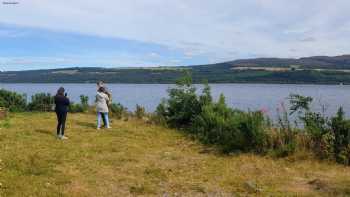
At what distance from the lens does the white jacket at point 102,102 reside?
650 inches

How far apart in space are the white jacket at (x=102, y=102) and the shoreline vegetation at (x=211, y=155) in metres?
0.82

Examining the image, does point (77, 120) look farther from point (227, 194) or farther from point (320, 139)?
point (227, 194)

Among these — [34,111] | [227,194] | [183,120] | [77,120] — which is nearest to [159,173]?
[227,194]

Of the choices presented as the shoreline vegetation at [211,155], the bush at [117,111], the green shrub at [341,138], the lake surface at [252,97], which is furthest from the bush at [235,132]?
the bush at [117,111]

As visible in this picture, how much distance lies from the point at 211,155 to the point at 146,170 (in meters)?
2.46

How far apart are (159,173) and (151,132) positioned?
651 centimetres

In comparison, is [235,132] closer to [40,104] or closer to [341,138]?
[341,138]

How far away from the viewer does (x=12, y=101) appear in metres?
22.8

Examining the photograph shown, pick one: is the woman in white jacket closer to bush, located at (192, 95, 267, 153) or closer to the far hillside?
bush, located at (192, 95, 267, 153)

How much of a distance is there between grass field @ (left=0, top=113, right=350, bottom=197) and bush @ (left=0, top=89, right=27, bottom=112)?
8549 mm

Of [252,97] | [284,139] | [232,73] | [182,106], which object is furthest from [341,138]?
[232,73]

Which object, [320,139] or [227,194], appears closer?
[227,194]

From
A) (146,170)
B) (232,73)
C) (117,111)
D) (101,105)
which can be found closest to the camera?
(146,170)

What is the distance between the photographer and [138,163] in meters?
10.4
